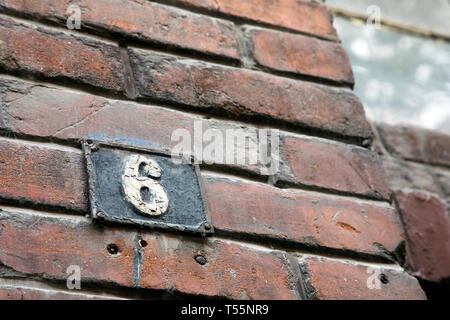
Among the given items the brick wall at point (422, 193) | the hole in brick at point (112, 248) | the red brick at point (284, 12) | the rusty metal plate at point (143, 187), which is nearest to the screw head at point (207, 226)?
the rusty metal plate at point (143, 187)

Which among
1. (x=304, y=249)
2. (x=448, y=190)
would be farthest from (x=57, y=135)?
(x=448, y=190)

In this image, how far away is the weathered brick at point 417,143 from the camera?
1.27m

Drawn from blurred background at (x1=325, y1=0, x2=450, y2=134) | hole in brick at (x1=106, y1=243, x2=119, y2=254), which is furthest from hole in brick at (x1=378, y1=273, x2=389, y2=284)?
blurred background at (x1=325, y1=0, x2=450, y2=134)

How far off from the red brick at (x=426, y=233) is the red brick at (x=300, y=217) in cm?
32

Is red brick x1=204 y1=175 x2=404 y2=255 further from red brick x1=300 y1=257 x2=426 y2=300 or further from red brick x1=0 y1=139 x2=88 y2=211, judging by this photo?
red brick x1=0 y1=139 x2=88 y2=211

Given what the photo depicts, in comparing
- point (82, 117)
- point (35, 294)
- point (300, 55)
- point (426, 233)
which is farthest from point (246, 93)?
point (426, 233)

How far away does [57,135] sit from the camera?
0.70m

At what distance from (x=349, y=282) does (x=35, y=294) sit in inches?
15.0

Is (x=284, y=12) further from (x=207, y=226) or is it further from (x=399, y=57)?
(x=399, y=57)

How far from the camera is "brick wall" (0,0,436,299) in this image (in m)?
0.65

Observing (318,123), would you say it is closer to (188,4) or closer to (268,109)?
(268,109)

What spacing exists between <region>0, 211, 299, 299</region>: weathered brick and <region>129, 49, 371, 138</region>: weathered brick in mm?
205

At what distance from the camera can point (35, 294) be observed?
23.3 inches

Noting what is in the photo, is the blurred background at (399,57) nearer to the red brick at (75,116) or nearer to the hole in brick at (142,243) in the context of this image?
the red brick at (75,116)
